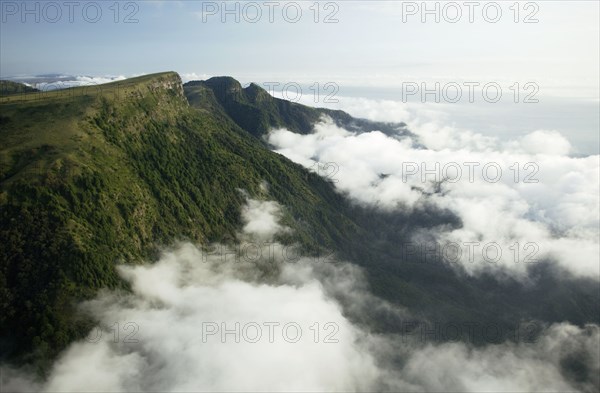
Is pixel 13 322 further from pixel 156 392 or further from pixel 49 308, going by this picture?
pixel 156 392

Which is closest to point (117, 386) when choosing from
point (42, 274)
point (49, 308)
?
point (49, 308)

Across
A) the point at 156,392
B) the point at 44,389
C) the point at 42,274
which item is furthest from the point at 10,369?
the point at 156,392

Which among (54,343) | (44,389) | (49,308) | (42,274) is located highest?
(42,274)

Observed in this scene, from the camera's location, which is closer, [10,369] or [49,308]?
[10,369]

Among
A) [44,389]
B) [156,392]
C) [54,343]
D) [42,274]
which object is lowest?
[156,392]

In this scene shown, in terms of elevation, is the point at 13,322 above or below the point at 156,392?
above

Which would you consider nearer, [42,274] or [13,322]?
[13,322]

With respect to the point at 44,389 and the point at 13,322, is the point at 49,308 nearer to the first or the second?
the point at 13,322

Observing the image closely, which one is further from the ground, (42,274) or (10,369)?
(42,274)
